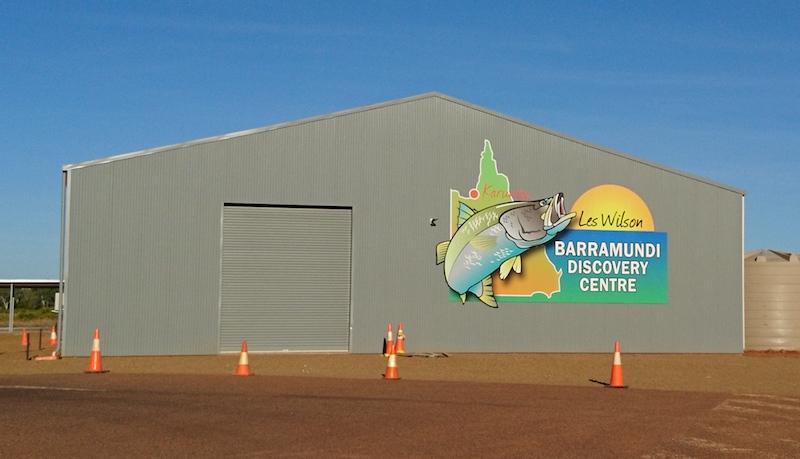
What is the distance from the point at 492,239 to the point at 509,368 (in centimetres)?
584

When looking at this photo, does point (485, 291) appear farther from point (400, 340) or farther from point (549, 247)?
point (400, 340)

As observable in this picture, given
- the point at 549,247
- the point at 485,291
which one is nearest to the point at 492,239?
the point at 485,291

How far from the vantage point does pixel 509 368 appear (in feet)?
72.4

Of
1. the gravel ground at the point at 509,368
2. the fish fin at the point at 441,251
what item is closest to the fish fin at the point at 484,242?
the fish fin at the point at 441,251

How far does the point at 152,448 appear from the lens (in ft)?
29.9

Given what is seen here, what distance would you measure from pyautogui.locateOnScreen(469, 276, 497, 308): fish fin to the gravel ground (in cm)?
160

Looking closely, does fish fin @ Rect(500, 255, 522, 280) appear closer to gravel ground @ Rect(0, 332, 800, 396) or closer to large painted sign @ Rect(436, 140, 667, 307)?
large painted sign @ Rect(436, 140, 667, 307)

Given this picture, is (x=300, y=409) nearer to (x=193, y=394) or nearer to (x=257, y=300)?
(x=193, y=394)

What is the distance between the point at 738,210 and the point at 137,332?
61.9 feet

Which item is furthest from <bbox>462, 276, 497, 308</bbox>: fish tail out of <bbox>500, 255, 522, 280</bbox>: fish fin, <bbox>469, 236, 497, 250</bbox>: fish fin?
<bbox>469, 236, 497, 250</bbox>: fish fin

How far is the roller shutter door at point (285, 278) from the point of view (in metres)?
25.1

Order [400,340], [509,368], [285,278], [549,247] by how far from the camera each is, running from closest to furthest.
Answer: [509,368], [400,340], [285,278], [549,247]

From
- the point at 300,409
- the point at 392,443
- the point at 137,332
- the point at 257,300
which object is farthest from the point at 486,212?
the point at 392,443

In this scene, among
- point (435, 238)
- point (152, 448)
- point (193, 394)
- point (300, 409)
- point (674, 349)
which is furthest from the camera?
point (674, 349)
